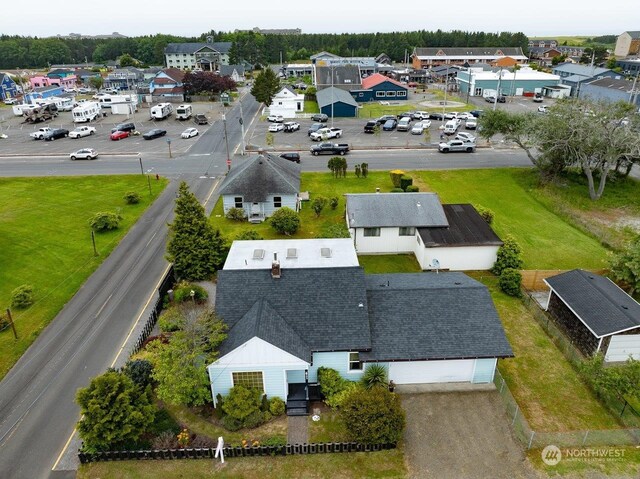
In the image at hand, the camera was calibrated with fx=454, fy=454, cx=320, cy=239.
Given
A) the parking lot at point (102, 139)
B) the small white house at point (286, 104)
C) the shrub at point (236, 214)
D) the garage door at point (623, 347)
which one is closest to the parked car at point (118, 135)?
the parking lot at point (102, 139)

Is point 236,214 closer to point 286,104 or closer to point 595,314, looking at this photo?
point 595,314

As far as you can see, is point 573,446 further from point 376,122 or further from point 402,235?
point 376,122

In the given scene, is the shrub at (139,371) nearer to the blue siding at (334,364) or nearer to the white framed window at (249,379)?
the white framed window at (249,379)

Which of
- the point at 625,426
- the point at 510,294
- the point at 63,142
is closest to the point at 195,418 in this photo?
the point at 625,426

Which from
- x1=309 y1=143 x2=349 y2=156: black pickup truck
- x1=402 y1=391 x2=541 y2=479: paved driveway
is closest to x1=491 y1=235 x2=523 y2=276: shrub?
x1=402 y1=391 x2=541 y2=479: paved driveway

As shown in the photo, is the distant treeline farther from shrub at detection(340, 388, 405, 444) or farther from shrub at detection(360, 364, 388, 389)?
shrub at detection(340, 388, 405, 444)
